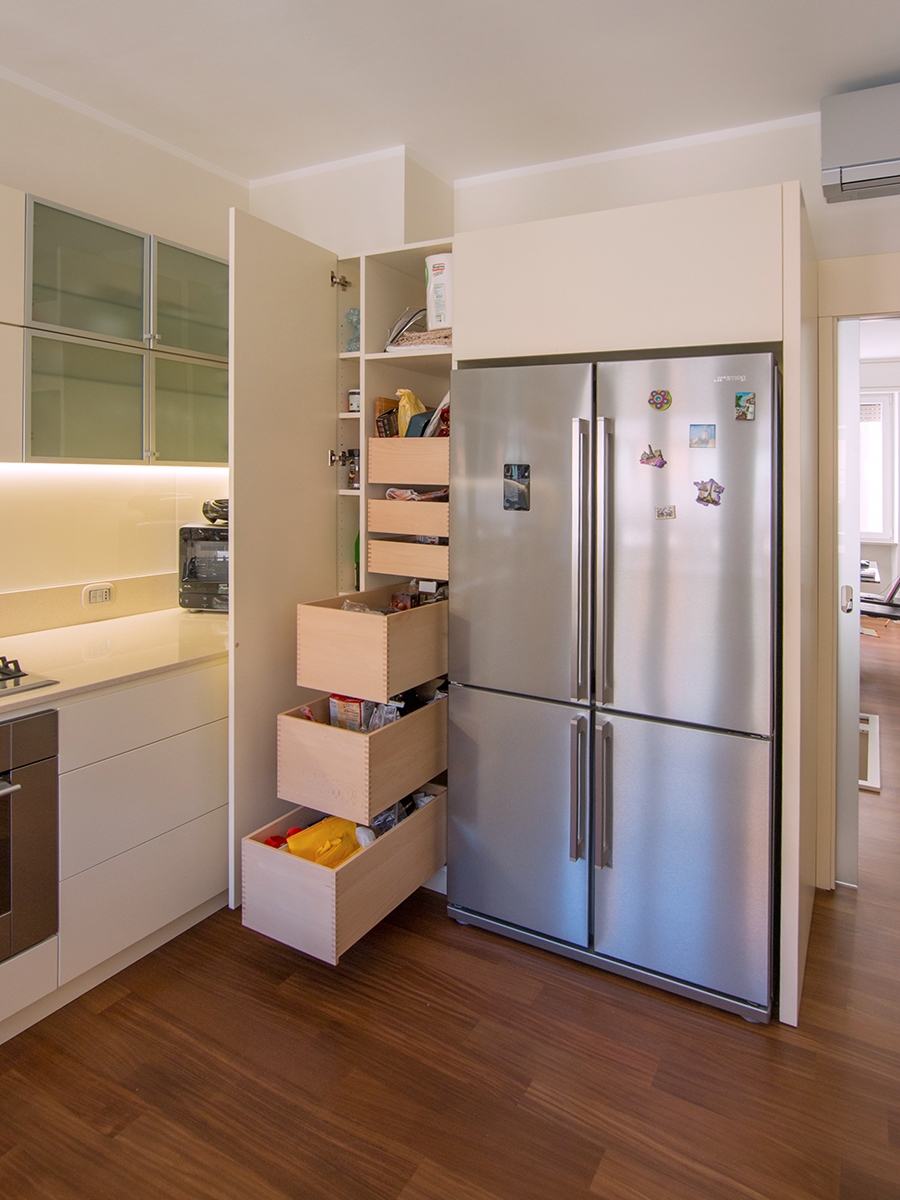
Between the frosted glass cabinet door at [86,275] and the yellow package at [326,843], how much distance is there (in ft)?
5.59

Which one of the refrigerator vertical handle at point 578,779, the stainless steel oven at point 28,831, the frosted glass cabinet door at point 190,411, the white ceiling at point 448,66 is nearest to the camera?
the stainless steel oven at point 28,831

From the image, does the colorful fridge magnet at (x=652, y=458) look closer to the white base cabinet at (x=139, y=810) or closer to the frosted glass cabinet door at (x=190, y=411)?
the white base cabinet at (x=139, y=810)

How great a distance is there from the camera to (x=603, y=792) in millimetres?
2182

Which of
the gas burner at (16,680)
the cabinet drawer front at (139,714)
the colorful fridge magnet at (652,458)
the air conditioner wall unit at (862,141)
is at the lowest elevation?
the cabinet drawer front at (139,714)

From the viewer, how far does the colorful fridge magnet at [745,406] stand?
1906mm

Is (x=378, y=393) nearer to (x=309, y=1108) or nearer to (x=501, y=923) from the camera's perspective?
(x=501, y=923)

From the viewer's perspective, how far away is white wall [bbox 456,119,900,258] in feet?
8.35

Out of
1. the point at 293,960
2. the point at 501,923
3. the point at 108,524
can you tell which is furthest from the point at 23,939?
the point at 108,524

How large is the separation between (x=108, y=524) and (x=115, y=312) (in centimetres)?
77

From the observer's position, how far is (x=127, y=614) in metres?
2.98

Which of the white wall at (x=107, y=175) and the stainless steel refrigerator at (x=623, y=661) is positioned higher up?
the white wall at (x=107, y=175)

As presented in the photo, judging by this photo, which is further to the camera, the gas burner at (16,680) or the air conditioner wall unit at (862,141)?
the air conditioner wall unit at (862,141)

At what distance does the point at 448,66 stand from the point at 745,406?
1421 millimetres

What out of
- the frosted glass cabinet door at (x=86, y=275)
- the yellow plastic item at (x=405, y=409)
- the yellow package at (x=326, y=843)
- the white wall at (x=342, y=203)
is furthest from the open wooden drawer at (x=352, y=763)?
the white wall at (x=342, y=203)
